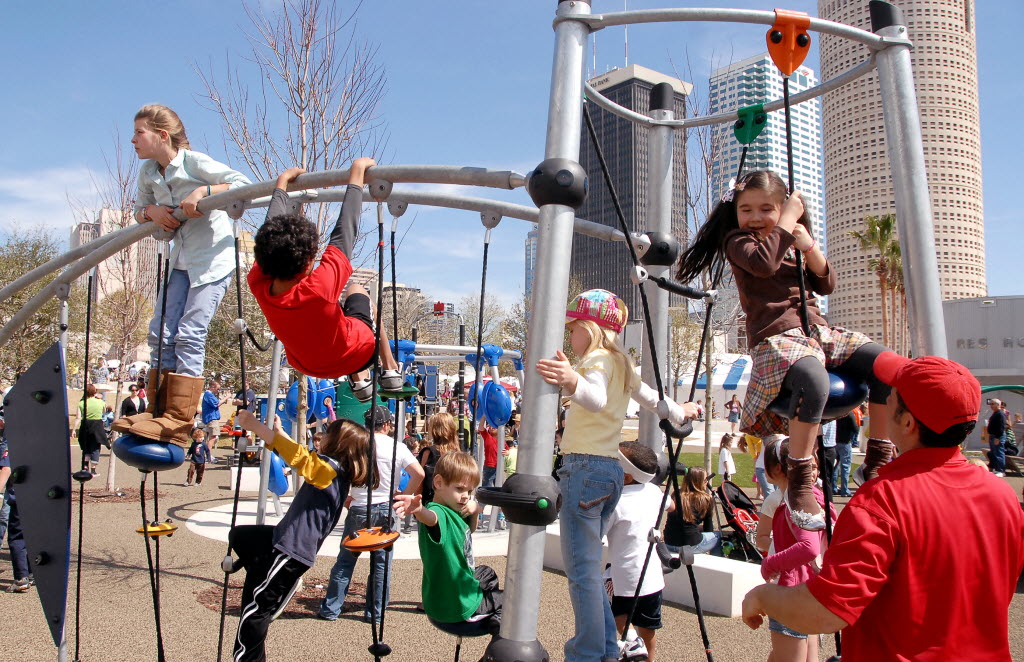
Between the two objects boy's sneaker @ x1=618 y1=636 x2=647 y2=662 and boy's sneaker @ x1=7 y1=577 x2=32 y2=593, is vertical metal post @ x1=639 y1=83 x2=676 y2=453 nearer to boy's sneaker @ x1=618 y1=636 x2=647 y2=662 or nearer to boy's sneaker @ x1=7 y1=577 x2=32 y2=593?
boy's sneaker @ x1=618 y1=636 x2=647 y2=662

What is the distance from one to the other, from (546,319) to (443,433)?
5.59 m

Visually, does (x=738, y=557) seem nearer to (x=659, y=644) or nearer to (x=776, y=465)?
(x=659, y=644)

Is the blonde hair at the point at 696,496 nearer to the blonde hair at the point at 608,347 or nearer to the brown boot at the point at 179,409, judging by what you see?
the blonde hair at the point at 608,347

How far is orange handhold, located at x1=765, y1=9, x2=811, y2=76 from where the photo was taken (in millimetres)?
2918

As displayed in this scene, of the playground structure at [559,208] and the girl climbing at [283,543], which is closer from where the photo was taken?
the playground structure at [559,208]

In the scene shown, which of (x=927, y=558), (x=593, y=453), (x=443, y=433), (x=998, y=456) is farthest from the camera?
(x=998, y=456)

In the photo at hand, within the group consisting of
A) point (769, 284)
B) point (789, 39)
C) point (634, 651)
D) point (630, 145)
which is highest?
point (630, 145)

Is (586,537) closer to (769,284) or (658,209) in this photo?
(769,284)

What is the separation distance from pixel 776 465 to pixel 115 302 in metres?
15.0

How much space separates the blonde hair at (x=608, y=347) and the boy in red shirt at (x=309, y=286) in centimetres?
91

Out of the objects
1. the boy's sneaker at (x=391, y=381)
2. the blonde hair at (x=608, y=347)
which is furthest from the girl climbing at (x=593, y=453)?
the boy's sneaker at (x=391, y=381)

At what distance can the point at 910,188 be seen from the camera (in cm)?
296

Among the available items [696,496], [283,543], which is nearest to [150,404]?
[283,543]

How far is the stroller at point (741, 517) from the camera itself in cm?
793
